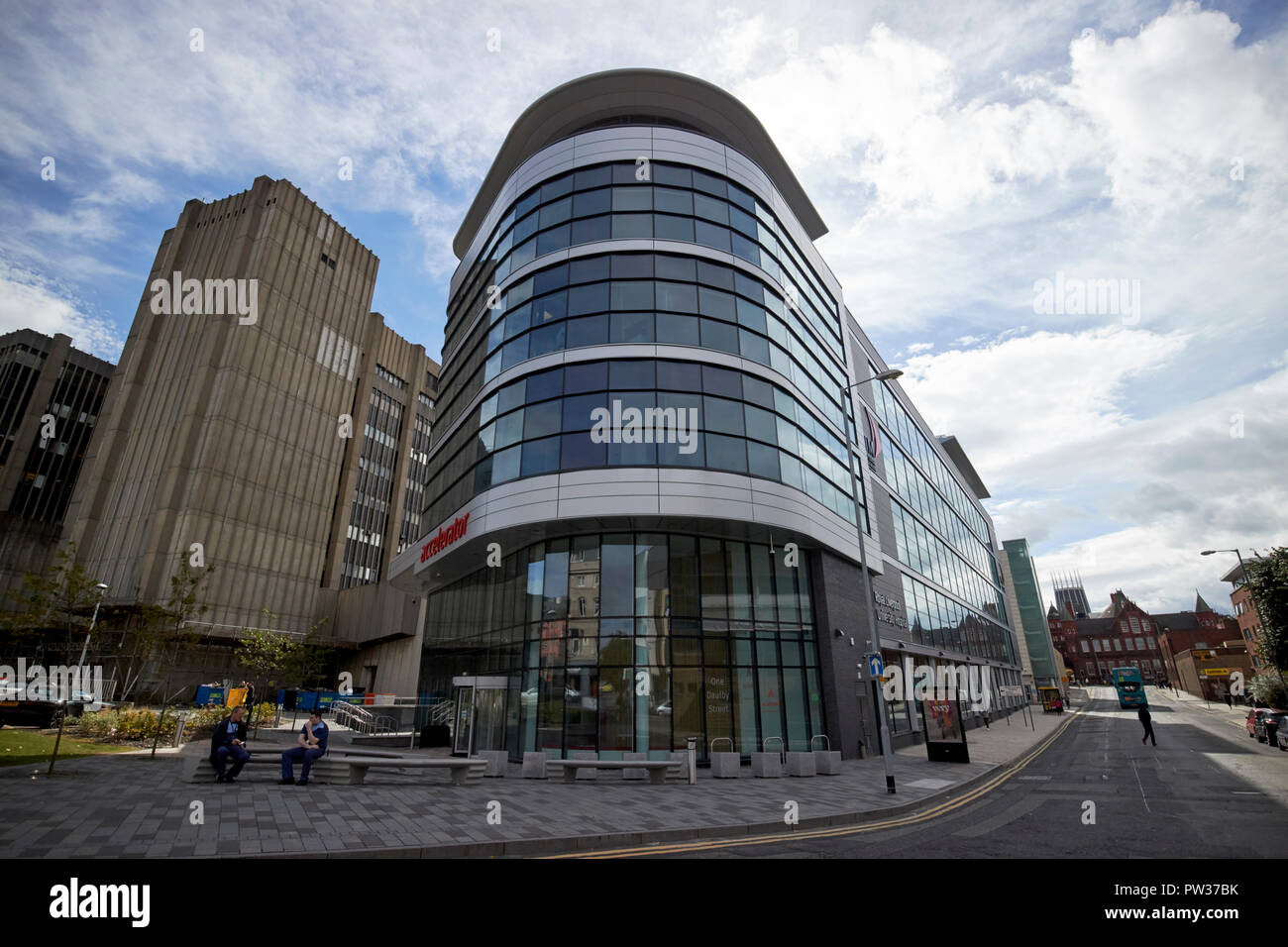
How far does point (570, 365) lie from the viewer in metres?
20.8

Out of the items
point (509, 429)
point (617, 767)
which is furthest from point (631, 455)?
point (617, 767)

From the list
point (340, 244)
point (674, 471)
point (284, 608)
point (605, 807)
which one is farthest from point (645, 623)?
A: point (340, 244)

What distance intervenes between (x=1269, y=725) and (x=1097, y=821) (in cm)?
2288

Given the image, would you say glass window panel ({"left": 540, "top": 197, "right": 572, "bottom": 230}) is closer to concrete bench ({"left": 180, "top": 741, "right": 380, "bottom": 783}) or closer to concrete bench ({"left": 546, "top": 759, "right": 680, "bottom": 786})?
concrete bench ({"left": 546, "top": 759, "right": 680, "bottom": 786})

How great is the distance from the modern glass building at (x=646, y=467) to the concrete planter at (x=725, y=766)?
1.80 meters

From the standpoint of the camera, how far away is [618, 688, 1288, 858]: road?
8398mm

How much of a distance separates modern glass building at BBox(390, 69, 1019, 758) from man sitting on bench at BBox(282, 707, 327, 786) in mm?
6765

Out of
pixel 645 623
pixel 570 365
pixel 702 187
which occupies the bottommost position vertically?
pixel 645 623

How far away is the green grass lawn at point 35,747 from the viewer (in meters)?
14.2

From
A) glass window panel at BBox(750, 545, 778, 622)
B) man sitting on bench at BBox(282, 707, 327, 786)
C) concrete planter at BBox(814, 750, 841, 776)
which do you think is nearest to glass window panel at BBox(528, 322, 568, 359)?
glass window panel at BBox(750, 545, 778, 622)

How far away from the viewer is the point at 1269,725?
24141mm

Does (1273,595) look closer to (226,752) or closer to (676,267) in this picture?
(676,267)
